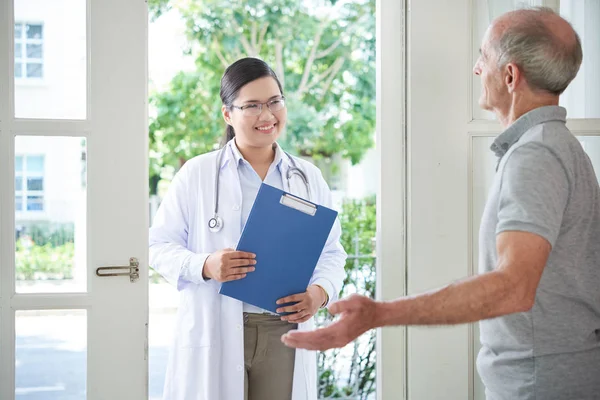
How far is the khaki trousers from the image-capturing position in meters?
1.99

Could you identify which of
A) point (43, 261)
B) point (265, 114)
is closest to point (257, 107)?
point (265, 114)

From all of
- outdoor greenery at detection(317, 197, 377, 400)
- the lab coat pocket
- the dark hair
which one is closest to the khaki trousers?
the lab coat pocket

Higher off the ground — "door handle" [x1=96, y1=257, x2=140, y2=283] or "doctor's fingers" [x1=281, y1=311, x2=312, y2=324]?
"door handle" [x1=96, y1=257, x2=140, y2=283]

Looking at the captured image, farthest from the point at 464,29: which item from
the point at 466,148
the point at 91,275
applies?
the point at 91,275

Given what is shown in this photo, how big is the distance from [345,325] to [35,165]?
Result: 1.44 metres

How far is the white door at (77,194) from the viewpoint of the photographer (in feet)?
6.99

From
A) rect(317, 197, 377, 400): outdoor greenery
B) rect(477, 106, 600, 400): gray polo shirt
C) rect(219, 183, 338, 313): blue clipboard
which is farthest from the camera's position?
rect(317, 197, 377, 400): outdoor greenery

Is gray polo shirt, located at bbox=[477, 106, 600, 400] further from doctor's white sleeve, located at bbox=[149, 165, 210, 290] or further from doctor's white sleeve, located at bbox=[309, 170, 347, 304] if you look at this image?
doctor's white sleeve, located at bbox=[149, 165, 210, 290]

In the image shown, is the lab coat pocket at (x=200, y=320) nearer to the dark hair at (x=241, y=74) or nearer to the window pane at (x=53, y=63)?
the dark hair at (x=241, y=74)

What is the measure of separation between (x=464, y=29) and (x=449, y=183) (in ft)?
1.70

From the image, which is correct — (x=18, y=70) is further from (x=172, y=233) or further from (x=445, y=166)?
(x=445, y=166)

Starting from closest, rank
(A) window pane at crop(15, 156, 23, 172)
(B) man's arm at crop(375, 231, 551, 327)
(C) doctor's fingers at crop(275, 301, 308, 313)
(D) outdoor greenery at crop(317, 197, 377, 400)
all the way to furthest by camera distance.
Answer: (B) man's arm at crop(375, 231, 551, 327), (C) doctor's fingers at crop(275, 301, 308, 313), (A) window pane at crop(15, 156, 23, 172), (D) outdoor greenery at crop(317, 197, 377, 400)

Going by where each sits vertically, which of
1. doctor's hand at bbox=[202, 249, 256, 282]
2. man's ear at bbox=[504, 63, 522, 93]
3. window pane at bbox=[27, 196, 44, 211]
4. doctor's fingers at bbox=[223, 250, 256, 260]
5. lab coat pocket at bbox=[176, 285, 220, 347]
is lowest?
lab coat pocket at bbox=[176, 285, 220, 347]

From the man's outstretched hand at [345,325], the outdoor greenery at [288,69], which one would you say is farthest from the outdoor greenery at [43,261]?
the outdoor greenery at [288,69]
